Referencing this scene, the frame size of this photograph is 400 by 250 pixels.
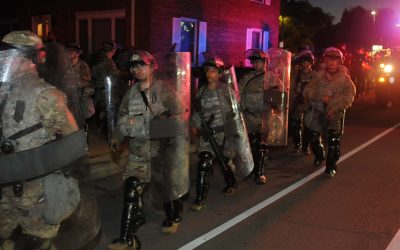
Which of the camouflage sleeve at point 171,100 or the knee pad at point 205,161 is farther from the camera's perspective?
the knee pad at point 205,161

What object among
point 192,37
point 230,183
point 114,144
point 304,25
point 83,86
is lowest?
point 230,183

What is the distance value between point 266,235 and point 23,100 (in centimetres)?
280

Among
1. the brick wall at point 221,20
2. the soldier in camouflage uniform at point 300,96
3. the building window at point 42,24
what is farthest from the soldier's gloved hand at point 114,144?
the building window at point 42,24

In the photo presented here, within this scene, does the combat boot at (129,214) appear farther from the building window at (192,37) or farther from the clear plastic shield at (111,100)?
the building window at (192,37)

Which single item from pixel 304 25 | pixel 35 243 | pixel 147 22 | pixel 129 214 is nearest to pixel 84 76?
pixel 129 214

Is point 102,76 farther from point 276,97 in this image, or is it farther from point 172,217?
point 172,217

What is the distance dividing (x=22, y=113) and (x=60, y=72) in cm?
39

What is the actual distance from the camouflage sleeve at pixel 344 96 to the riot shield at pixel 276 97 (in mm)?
691

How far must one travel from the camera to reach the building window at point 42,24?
48.5ft

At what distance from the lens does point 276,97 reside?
7.00 m

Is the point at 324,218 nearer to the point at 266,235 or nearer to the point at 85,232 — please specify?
the point at 266,235

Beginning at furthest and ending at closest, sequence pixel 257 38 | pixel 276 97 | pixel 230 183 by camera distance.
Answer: pixel 257 38 → pixel 276 97 → pixel 230 183

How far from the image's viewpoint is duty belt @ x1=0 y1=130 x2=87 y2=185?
3020 mm

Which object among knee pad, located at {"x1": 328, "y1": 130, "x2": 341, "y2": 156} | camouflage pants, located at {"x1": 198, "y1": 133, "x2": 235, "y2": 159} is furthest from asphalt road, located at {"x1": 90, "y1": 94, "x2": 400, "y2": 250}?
camouflage pants, located at {"x1": 198, "y1": 133, "x2": 235, "y2": 159}
